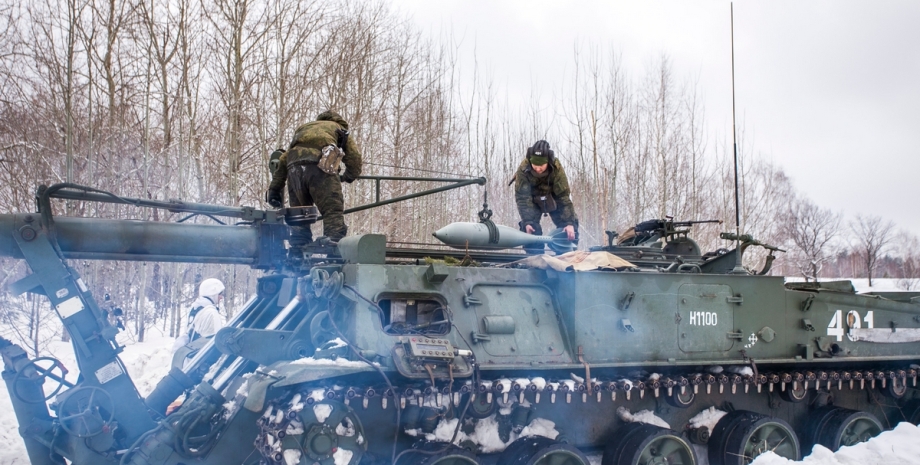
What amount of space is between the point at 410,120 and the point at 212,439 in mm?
16177

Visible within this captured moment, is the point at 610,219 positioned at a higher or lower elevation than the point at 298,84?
lower

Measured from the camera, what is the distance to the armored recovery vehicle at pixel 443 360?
16.7 feet

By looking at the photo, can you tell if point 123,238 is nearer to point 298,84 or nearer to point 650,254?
point 650,254

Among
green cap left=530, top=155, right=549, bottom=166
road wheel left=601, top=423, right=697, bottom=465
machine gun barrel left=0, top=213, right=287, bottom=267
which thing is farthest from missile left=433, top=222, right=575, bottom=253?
road wheel left=601, top=423, right=697, bottom=465

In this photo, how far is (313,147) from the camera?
734 centimetres

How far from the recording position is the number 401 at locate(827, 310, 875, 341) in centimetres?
712

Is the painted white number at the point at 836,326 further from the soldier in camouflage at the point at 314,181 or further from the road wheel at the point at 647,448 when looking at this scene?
the soldier in camouflage at the point at 314,181

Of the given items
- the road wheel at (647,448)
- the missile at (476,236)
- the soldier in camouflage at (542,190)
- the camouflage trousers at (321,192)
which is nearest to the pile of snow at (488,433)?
the road wheel at (647,448)

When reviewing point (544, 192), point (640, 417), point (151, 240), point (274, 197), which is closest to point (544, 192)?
point (544, 192)

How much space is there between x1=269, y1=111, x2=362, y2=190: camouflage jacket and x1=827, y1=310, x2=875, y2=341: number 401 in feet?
16.6

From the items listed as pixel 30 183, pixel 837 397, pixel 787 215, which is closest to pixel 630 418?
pixel 837 397

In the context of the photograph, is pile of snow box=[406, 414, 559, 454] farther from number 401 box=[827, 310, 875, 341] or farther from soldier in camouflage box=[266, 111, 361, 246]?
number 401 box=[827, 310, 875, 341]

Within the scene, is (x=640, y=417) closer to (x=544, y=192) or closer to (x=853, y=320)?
(x=853, y=320)

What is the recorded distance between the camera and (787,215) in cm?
2994
